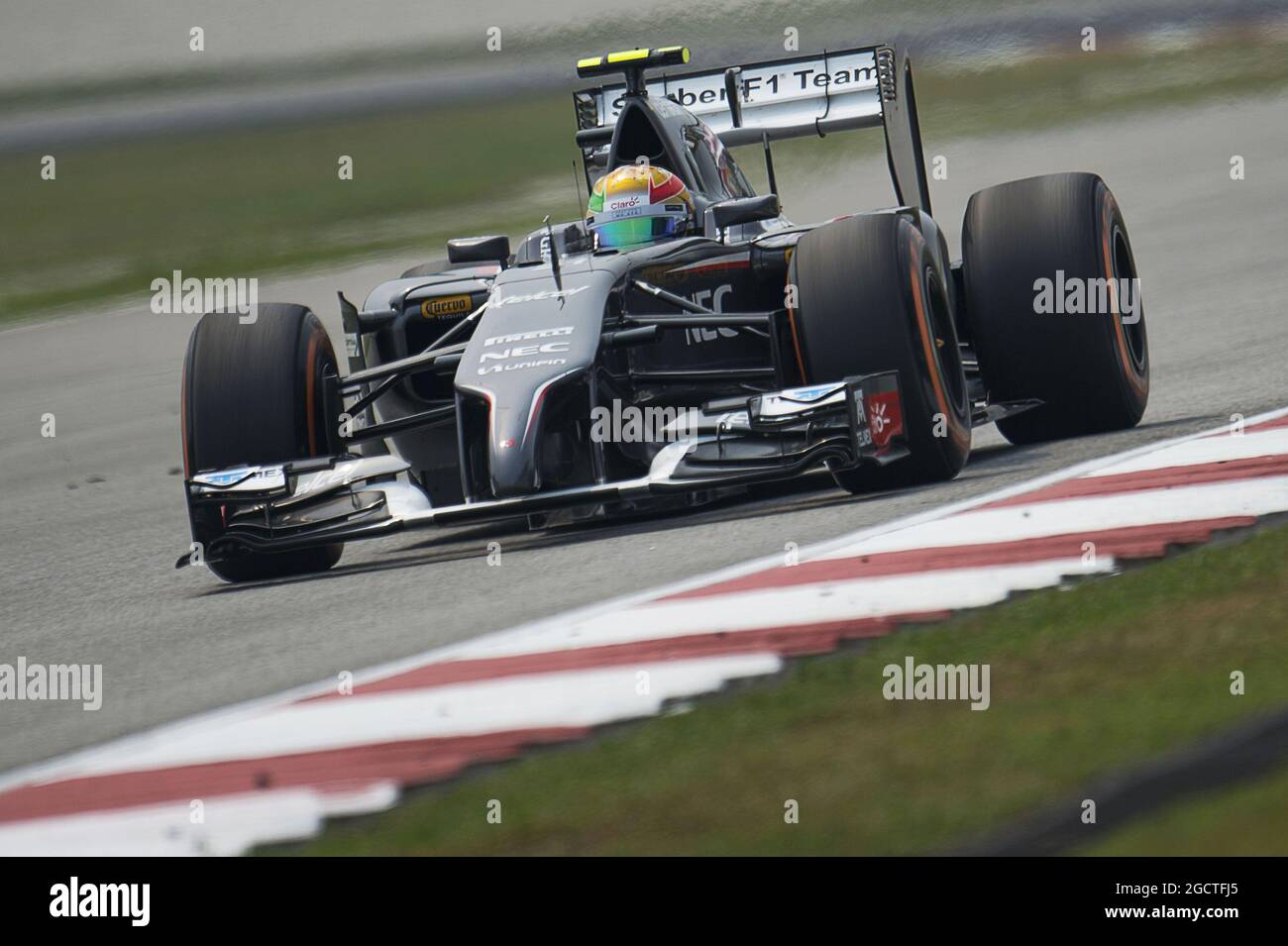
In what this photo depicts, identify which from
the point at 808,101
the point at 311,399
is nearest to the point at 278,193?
the point at 808,101

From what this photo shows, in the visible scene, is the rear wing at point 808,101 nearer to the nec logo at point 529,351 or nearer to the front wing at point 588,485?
the front wing at point 588,485

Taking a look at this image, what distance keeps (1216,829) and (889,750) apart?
2.53 feet

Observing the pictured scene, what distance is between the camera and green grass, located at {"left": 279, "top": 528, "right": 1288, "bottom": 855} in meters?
3.50

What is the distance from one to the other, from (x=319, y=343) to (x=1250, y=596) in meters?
4.31

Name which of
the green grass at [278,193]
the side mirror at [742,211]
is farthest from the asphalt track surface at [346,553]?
the green grass at [278,193]

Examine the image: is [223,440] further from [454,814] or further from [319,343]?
[454,814]

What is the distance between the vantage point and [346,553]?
823 cm

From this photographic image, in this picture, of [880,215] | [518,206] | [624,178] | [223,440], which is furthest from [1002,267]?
[518,206]

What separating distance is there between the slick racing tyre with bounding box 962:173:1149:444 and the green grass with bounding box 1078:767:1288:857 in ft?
15.8

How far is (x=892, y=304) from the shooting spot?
277 inches

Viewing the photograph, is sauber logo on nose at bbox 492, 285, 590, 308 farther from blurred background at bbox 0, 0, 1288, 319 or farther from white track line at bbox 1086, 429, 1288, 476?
blurred background at bbox 0, 0, 1288, 319

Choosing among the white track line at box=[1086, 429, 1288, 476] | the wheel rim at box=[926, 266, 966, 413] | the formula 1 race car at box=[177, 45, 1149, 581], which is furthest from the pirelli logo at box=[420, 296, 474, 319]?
the white track line at box=[1086, 429, 1288, 476]

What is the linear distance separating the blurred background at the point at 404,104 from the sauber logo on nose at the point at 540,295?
15458 millimetres

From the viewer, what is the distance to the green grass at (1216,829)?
316 centimetres
